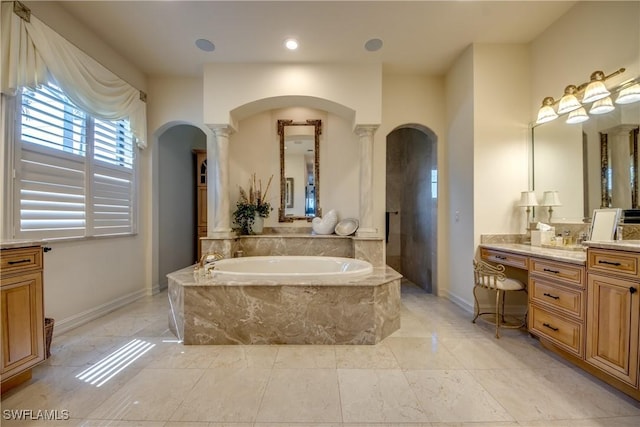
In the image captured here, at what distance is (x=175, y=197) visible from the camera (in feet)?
14.3

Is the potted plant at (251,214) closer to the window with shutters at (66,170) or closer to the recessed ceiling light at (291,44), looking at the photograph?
the window with shutters at (66,170)

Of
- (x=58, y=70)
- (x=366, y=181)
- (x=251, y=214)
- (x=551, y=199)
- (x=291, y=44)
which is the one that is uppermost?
(x=291, y=44)

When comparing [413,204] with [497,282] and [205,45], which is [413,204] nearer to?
[497,282]

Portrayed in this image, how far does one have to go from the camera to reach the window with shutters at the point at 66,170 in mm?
2209

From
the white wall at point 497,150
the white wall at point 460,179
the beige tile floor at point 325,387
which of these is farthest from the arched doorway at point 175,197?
the white wall at point 497,150

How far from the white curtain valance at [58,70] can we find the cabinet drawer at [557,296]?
4.25 metres

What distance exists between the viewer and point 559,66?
2725mm

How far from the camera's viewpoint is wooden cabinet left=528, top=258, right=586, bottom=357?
6.08 feet

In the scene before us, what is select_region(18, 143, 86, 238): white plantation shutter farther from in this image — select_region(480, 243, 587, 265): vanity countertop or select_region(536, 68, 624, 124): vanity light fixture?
select_region(536, 68, 624, 124): vanity light fixture

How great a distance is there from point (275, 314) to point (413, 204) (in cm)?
312

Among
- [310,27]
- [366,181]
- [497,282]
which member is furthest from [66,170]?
[497,282]

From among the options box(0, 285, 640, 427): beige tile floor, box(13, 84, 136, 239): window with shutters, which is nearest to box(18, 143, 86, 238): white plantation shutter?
box(13, 84, 136, 239): window with shutters

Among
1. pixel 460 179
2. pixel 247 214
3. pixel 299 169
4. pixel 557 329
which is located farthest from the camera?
pixel 299 169

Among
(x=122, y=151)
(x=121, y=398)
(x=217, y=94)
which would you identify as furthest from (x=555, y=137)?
(x=122, y=151)
